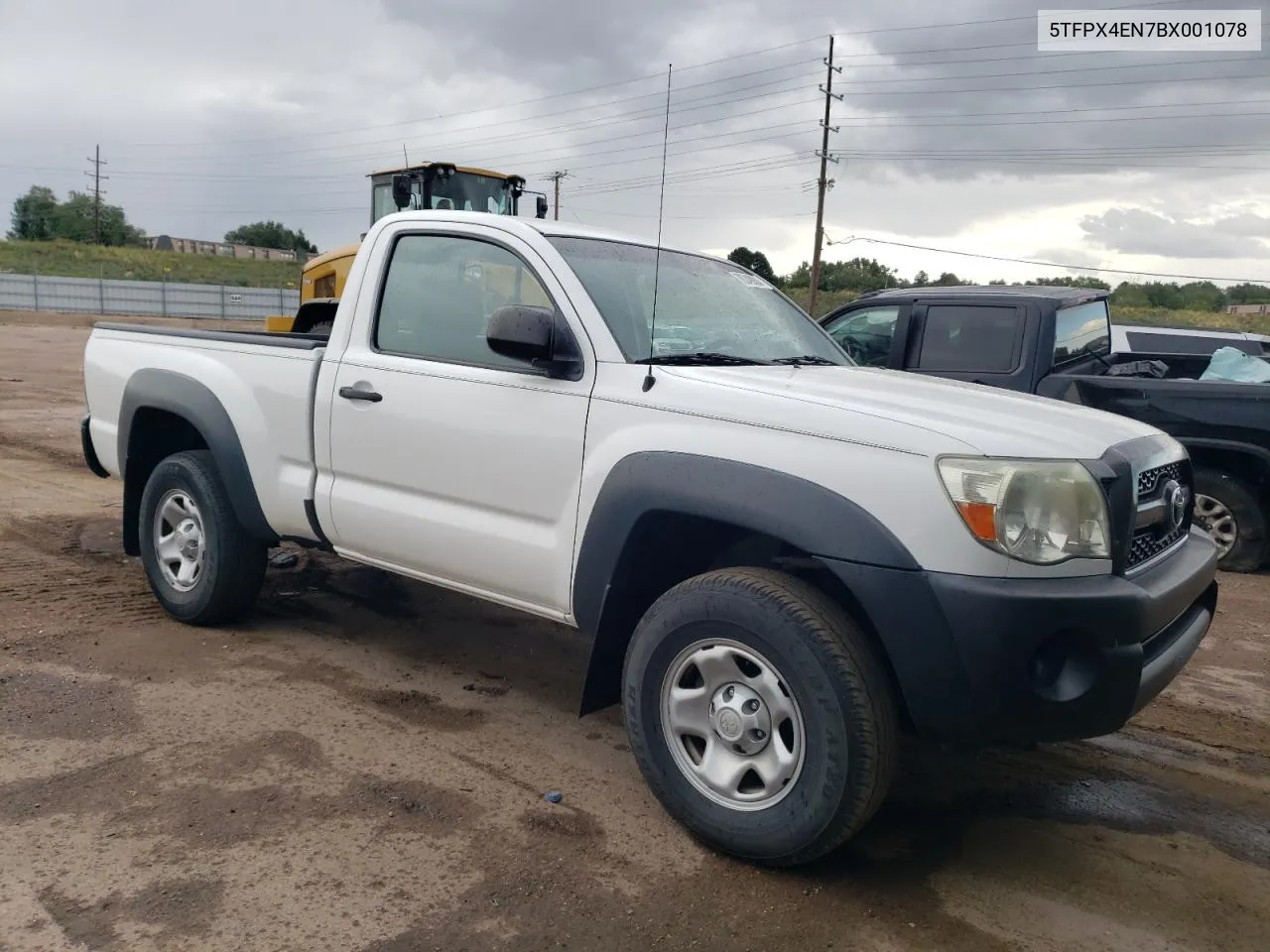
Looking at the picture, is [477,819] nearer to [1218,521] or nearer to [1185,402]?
[1185,402]

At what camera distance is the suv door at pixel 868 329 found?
773 cm

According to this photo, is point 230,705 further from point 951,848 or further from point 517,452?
point 951,848

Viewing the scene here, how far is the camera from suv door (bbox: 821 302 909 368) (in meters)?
7.73

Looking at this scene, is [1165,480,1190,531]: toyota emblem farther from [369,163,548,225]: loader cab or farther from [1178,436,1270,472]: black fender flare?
[369,163,548,225]: loader cab

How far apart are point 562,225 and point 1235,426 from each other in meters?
4.84

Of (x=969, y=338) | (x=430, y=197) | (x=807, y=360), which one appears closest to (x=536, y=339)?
(x=807, y=360)

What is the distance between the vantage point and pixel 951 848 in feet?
11.2

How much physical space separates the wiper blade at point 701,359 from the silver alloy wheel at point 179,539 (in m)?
2.64

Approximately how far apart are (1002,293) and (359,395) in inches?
193

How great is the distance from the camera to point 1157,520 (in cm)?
333

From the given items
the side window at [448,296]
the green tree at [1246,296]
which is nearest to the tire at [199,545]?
the side window at [448,296]

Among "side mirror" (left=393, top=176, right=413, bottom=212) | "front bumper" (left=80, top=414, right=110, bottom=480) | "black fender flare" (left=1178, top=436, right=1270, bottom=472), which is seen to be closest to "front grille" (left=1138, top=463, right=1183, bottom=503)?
"black fender flare" (left=1178, top=436, right=1270, bottom=472)

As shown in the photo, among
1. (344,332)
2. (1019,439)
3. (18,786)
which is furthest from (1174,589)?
(18,786)

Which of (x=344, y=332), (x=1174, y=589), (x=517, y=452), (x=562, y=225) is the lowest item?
(x=1174, y=589)
